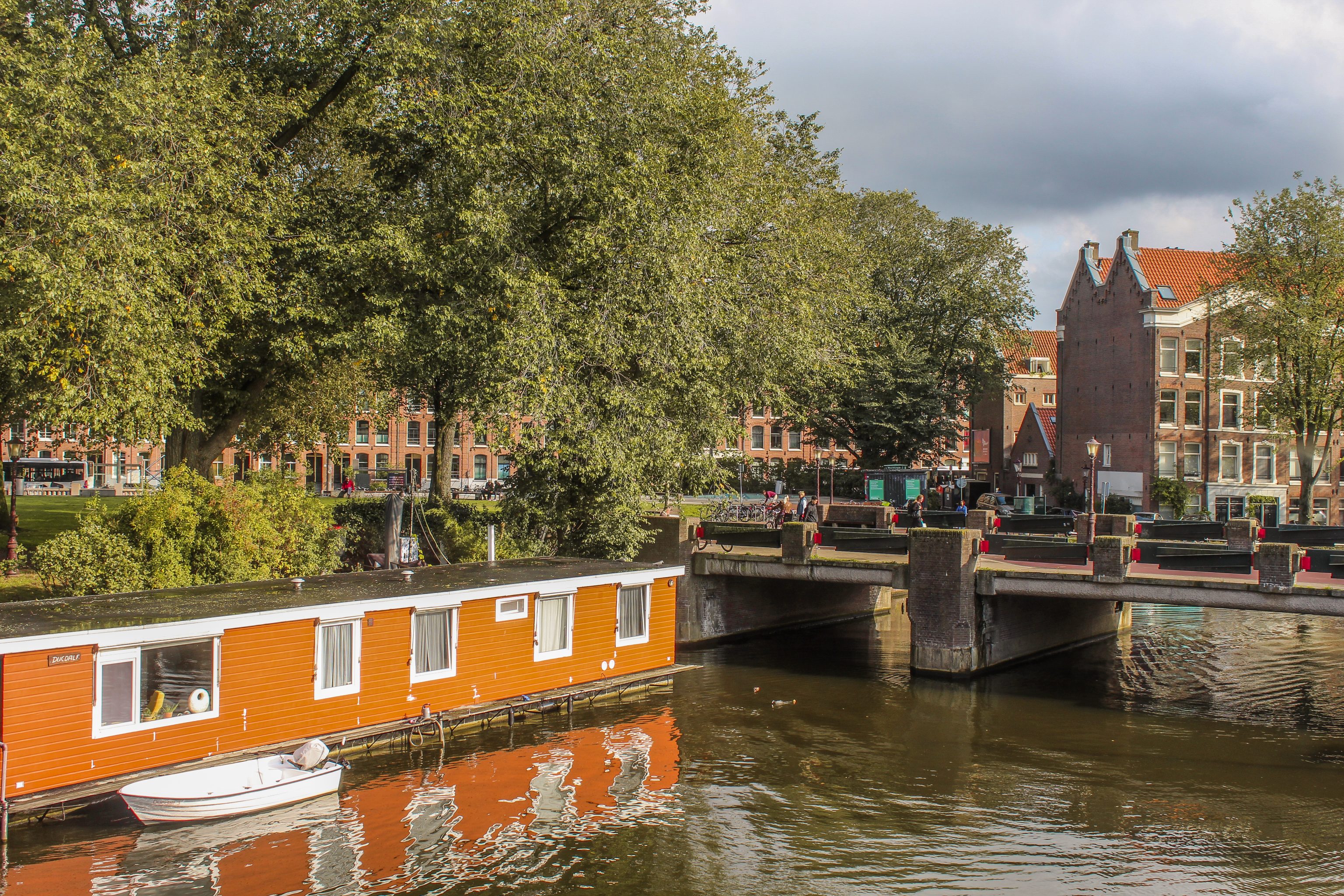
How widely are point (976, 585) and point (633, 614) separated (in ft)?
29.2

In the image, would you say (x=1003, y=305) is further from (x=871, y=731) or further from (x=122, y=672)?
(x=122, y=672)

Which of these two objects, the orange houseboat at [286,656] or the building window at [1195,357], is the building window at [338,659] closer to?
the orange houseboat at [286,656]

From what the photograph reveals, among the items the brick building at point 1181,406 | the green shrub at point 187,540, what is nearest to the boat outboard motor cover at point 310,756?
the green shrub at point 187,540

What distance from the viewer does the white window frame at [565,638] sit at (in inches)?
862

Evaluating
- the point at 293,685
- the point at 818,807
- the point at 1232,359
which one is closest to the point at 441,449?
the point at 293,685

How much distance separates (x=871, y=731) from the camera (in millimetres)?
21969

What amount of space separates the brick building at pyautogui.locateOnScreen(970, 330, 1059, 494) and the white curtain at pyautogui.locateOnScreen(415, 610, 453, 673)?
48.9 m

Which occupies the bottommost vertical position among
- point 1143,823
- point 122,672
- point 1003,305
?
point 1143,823

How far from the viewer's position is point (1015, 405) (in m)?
89.3

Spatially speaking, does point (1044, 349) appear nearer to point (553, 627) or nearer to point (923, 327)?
point (923, 327)

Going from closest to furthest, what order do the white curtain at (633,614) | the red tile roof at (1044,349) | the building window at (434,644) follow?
the building window at (434,644) → the white curtain at (633,614) → the red tile roof at (1044,349)

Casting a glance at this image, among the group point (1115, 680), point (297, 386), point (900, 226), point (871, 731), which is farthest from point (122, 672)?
point (900, 226)

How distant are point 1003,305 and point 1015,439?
18.4m

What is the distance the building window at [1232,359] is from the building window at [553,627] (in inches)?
1625
